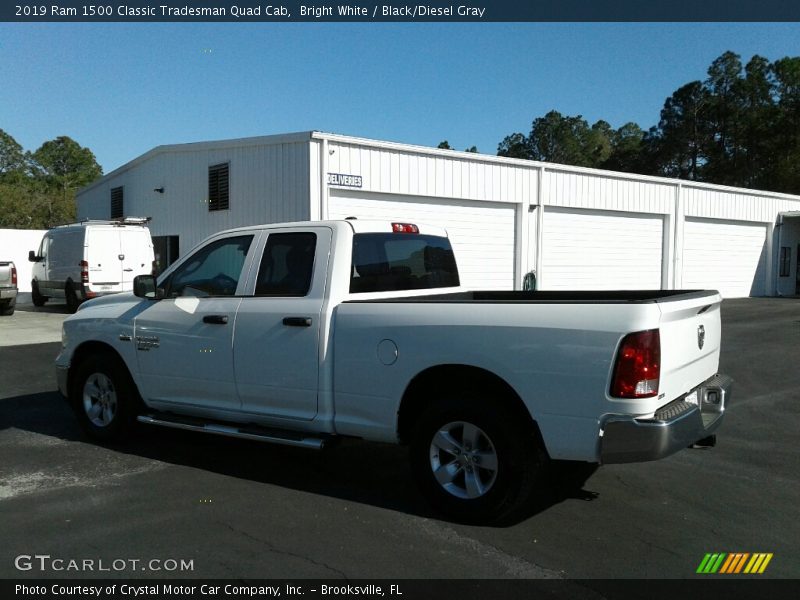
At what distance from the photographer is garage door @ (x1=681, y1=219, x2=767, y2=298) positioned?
87.1ft

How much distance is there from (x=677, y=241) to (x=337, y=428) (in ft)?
75.7

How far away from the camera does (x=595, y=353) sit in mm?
3967

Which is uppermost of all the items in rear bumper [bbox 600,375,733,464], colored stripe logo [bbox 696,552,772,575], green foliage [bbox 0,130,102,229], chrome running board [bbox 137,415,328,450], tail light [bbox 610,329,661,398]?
green foliage [bbox 0,130,102,229]

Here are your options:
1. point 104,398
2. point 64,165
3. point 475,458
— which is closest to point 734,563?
point 475,458

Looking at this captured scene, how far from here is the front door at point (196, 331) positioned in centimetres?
559

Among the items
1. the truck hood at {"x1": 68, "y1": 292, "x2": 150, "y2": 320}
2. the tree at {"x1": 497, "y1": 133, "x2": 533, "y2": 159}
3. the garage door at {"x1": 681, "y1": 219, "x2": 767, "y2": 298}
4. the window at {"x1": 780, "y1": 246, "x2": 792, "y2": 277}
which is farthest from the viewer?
the tree at {"x1": 497, "y1": 133, "x2": 533, "y2": 159}

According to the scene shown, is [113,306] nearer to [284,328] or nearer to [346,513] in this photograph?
[284,328]

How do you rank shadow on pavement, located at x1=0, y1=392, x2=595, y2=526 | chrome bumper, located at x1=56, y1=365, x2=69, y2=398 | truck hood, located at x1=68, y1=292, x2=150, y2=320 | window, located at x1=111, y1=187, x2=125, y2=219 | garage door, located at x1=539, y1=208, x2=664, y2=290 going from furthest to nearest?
window, located at x1=111, y1=187, x2=125, y2=219, garage door, located at x1=539, y1=208, x2=664, y2=290, chrome bumper, located at x1=56, y1=365, x2=69, y2=398, truck hood, located at x1=68, y1=292, x2=150, y2=320, shadow on pavement, located at x1=0, y1=392, x2=595, y2=526

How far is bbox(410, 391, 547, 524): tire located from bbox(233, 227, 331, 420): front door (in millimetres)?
963

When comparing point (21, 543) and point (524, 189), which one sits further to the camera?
point (524, 189)

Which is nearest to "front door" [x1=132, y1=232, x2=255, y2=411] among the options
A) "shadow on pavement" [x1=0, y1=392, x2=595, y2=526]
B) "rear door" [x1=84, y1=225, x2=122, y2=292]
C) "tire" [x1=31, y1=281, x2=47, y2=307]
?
"shadow on pavement" [x1=0, y1=392, x2=595, y2=526]

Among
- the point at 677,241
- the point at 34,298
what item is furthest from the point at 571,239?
the point at 34,298

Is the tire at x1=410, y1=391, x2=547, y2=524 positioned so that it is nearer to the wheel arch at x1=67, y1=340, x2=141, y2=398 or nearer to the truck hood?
the truck hood
